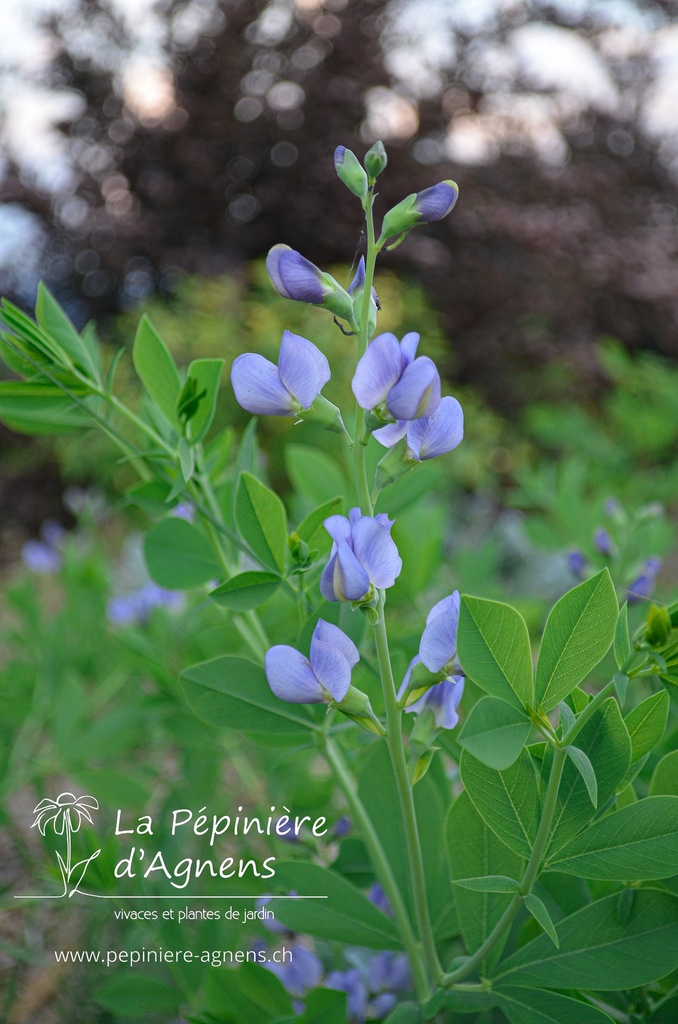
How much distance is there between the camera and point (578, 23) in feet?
18.3

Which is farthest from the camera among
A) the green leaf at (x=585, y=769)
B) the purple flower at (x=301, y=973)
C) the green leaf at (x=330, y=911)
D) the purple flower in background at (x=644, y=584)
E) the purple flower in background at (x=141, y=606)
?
the purple flower in background at (x=141, y=606)

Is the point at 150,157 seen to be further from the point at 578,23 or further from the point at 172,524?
the point at 172,524

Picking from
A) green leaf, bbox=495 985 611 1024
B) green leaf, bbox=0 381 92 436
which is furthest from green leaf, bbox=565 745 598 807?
green leaf, bbox=0 381 92 436

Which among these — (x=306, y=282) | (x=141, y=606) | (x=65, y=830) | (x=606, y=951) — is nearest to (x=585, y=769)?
(x=606, y=951)

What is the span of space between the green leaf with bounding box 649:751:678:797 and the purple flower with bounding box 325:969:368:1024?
242 millimetres

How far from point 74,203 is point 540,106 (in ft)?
10.1

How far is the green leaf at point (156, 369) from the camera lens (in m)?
0.46

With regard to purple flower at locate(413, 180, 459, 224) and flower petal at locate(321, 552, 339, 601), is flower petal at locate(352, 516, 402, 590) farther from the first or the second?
purple flower at locate(413, 180, 459, 224)

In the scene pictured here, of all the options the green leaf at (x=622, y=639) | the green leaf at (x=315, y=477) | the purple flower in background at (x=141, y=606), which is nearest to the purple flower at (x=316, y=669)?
the green leaf at (x=622, y=639)

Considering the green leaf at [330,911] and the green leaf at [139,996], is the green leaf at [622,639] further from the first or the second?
the green leaf at [139,996]

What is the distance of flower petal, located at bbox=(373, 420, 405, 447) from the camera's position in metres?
0.37

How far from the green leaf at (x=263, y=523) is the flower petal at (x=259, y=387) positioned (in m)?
0.06

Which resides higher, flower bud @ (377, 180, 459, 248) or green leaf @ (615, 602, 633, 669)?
flower bud @ (377, 180, 459, 248)

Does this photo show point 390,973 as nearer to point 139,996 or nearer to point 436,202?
point 139,996
